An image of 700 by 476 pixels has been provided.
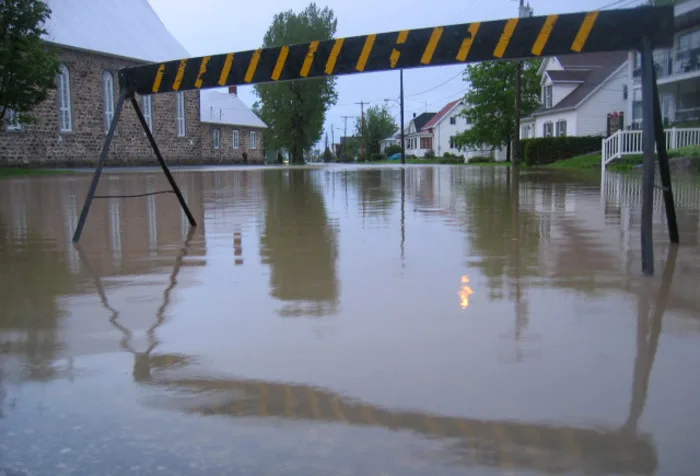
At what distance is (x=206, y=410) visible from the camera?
9.02 ft

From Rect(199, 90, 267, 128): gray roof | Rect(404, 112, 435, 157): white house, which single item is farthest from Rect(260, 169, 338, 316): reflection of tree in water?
Rect(404, 112, 435, 157): white house

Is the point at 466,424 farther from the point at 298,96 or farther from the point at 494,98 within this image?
the point at 298,96

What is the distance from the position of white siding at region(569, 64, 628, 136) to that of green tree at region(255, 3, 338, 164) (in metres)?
26.5

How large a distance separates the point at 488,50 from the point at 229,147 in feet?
196

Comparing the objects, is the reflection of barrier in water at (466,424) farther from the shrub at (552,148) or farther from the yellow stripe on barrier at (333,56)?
the shrub at (552,148)

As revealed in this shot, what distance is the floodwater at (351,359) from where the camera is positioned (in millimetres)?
2391

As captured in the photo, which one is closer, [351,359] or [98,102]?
[351,359]

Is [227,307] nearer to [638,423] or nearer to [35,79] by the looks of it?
[638,423]

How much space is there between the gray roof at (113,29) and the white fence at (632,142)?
98.6 ft

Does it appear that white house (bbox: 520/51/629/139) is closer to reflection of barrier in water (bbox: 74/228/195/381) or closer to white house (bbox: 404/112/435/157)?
white house (bbox: 404/112/435/157)

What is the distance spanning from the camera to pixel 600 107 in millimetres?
49531

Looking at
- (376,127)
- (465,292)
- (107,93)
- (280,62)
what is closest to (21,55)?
(107,93)

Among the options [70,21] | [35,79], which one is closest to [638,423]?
[35,79]

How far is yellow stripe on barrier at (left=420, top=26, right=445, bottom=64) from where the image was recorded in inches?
235
